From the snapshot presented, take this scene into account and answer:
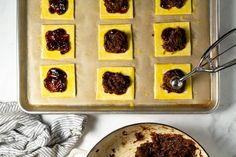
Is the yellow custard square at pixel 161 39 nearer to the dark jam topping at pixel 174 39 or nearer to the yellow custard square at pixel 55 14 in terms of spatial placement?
the dark jam topping at pixel 174 39

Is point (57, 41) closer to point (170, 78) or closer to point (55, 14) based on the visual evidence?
point (55, 14)

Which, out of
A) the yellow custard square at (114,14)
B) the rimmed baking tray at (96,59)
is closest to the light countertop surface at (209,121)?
the rimmed baking tray at (96,59)

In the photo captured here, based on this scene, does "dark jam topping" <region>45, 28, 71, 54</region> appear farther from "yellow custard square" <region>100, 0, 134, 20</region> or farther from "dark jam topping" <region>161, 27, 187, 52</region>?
"dark jam topping" <region>161, 27, 187, 52</region>

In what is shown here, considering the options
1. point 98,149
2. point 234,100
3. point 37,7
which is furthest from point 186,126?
point 37,7

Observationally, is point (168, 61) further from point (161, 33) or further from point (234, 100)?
point (234, 100)

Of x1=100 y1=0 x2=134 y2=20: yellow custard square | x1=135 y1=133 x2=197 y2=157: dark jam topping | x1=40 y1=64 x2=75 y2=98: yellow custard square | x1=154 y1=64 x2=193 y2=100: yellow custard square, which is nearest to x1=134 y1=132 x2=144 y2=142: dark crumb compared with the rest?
x1=135 y1=133 x2=197 y2=157: dark jam topping

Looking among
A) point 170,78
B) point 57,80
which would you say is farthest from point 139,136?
point 57,80
